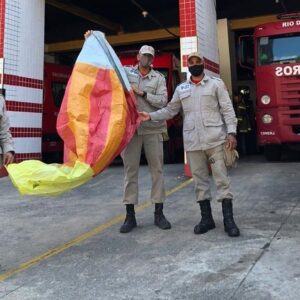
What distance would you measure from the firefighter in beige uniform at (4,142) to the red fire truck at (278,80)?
763 centimetres

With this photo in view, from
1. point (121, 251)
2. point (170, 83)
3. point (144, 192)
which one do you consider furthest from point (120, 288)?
point (170, 83)

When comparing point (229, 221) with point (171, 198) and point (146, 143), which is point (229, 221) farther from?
point (171, 198)

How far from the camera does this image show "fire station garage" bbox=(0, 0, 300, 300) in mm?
4262

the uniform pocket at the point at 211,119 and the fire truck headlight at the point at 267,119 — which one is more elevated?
the fire truck headlight at the point at 267,119

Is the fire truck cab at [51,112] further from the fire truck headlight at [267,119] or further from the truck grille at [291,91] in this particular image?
the truck grille at [291,91]

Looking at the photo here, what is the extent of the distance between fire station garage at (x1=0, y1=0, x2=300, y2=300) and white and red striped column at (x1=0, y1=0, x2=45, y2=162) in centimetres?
2

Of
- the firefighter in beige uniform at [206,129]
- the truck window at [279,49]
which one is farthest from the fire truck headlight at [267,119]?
the firefighter in beige uniform at [206,129]

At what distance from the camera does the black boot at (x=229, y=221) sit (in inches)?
212

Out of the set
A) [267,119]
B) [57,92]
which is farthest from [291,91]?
[57,92]

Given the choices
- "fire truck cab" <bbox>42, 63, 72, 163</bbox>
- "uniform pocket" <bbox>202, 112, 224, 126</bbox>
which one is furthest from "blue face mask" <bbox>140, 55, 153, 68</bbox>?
"fire truck cab" <bbox>42, 63, 72, 163</bbox>

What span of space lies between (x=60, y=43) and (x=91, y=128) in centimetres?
1564

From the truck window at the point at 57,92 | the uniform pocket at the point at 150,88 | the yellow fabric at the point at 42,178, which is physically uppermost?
the truck window at the point at 57,92

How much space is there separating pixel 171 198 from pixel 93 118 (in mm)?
2990

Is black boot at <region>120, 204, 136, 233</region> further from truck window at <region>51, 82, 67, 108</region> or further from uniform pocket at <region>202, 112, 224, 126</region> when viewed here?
truck window at <region>51, 82, 67, 108</region>
